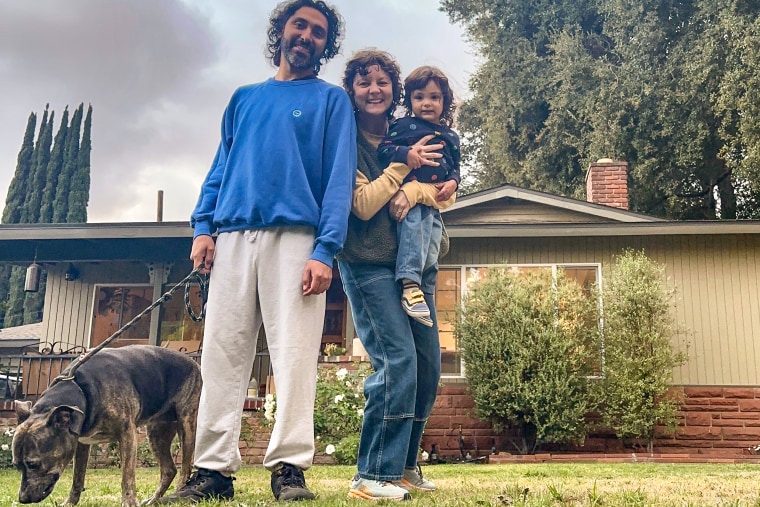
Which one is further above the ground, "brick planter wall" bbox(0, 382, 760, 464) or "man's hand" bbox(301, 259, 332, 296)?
"man's hand" bbox(301, 259, 332, 296)

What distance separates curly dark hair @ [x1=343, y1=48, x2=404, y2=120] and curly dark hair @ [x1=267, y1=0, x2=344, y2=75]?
0.38ft

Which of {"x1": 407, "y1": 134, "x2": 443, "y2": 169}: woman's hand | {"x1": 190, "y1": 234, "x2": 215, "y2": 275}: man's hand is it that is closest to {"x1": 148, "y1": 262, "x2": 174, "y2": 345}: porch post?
{"x1": 190, "y1": 234, "x2": 215, "y2": 275}: man's hand

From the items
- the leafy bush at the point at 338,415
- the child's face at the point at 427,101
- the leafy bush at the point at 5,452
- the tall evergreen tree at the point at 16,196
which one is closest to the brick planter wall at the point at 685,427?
the leafy bush at the point at 338,415

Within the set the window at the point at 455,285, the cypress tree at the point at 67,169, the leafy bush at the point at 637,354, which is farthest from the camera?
the cypress tree at the point at 67,169

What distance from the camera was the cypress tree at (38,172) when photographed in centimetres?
3092

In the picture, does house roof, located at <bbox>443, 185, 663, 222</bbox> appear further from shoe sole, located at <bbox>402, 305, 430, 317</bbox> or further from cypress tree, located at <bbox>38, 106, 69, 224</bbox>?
cypress tree, located at <bbox>38, 106, 69, 224</bbox>

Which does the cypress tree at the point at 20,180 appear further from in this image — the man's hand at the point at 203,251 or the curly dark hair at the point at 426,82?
the curly dark hair at the point at 426,82

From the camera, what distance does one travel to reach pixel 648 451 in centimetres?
923

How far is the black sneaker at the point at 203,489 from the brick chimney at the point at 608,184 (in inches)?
405

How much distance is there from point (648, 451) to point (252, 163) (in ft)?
25.4

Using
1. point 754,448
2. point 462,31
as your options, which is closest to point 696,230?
point 754,448

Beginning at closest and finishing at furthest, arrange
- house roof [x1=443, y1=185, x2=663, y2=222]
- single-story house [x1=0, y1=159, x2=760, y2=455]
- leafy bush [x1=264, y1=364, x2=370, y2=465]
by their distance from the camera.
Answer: leafy bush [x1=264, y1=364, x2=370, y2=465]
single-story house [x1=0, y1=159, x2=760, y2=455]
house roof [x1=443, y1=185, x2=663, y2=222]

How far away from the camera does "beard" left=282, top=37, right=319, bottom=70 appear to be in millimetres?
3227

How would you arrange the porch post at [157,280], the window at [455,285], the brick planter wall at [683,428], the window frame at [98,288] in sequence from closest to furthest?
1. the brick planter wall at [683,428]
2. the window at [455,285]
3. the porch post at [157,280]
4. the window frame at [98,288]
